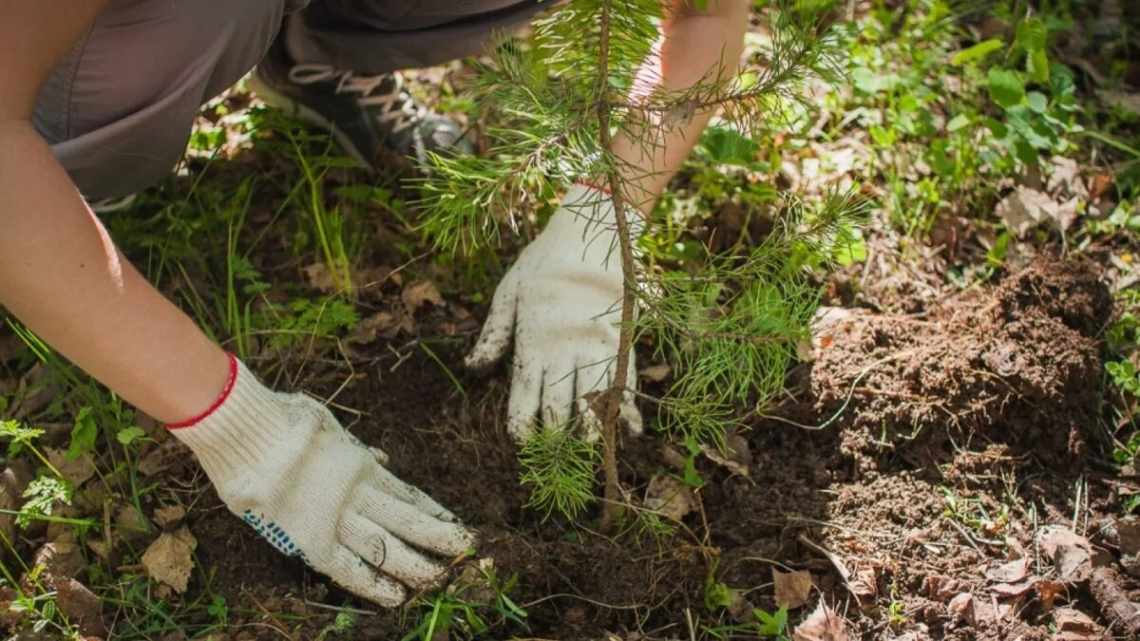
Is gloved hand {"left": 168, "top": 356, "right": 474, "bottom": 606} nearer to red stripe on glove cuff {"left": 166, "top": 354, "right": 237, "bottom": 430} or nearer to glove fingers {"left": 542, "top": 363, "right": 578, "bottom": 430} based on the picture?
red stripe on glove cuff {"left": 166, "top": 354, "right": 237, "bottom": 430}

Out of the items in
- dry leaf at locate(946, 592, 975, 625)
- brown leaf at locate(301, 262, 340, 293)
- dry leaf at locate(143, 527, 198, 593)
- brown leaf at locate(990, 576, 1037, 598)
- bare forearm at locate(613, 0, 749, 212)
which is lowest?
dry leaf at locate(143, 527, 198, 593)

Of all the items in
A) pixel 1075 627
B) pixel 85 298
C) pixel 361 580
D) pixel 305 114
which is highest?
pixel 85 298

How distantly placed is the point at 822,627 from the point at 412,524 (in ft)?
2.41

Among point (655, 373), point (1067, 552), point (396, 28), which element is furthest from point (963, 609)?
point (396, 28)

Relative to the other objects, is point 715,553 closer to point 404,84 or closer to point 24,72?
point 24,72

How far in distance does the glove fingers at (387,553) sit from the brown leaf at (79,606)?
1.50 ft

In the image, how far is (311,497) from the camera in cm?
183

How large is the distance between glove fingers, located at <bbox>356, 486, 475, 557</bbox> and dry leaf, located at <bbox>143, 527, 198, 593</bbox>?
327mm

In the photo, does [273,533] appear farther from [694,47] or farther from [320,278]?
[694,47]

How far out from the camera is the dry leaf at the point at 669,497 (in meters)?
1.95

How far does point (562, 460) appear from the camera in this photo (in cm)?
175

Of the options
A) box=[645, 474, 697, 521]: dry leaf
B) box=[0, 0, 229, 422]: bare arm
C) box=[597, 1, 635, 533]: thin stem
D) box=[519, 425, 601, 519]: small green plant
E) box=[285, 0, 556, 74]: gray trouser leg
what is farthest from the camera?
box=[285, 0, 556, 74]: gray trouser leg

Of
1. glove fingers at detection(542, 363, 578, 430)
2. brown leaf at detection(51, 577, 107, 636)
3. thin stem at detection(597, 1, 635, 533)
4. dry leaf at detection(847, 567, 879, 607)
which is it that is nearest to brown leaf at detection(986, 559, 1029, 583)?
dry leaf at detection(847, 567, 879, 607)

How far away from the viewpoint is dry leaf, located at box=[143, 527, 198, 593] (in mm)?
1874
